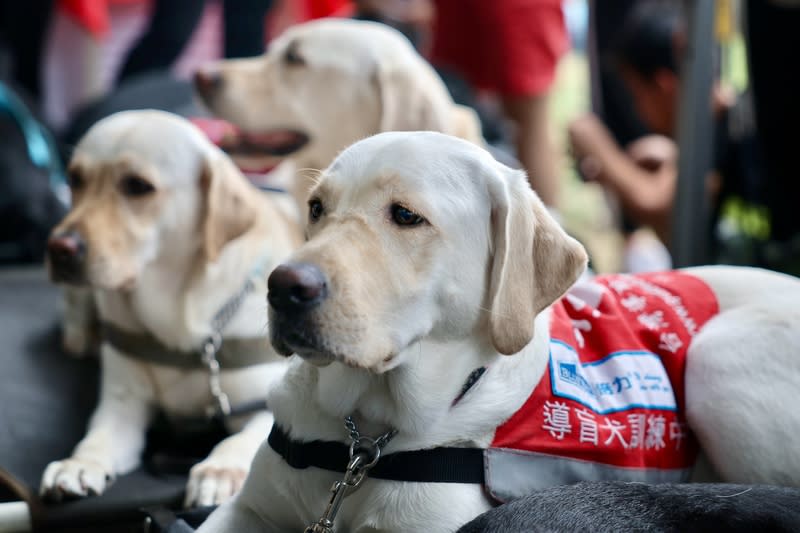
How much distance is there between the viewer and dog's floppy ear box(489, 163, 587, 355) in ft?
5.14

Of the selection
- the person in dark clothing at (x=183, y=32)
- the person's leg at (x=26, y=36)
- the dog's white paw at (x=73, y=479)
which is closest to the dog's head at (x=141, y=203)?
the dog's white paw at (x=73, y=479)

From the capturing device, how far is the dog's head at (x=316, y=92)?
3.05 m

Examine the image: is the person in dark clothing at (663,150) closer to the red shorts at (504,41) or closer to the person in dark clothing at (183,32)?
the red shorts at (504,41)

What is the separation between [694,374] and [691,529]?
0.41 metres

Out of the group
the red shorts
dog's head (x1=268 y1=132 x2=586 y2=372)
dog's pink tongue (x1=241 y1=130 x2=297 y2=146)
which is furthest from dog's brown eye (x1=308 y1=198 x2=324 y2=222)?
the red shorts

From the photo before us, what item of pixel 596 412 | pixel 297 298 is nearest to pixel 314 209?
pixel 297 298

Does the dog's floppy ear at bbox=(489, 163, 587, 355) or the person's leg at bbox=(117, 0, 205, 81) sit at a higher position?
the dog's floppy ear at bbox=(489, 163, 587, 355)

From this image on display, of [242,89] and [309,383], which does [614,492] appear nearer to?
[309,383]

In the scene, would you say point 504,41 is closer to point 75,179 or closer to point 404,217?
point 75,179

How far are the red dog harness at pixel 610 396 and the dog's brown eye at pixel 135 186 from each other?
1070 mm

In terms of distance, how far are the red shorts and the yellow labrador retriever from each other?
154cm

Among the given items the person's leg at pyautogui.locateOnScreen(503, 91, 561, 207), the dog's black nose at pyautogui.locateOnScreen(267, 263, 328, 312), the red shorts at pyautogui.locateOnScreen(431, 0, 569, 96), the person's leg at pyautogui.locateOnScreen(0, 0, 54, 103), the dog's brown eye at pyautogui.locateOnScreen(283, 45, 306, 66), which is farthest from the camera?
the person's leg at pyautogui.locateOnScreen(0, 0, 54, 103)

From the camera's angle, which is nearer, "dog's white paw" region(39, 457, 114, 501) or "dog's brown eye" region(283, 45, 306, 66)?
"dog's white paw" region(39, 457, 114, 501)

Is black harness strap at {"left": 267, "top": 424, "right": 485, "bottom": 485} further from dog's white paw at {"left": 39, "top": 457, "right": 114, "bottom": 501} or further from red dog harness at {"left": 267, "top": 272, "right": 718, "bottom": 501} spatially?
dog's white paw at {"left": 39, "top": 457, "right": 114, "bottom": 501}
